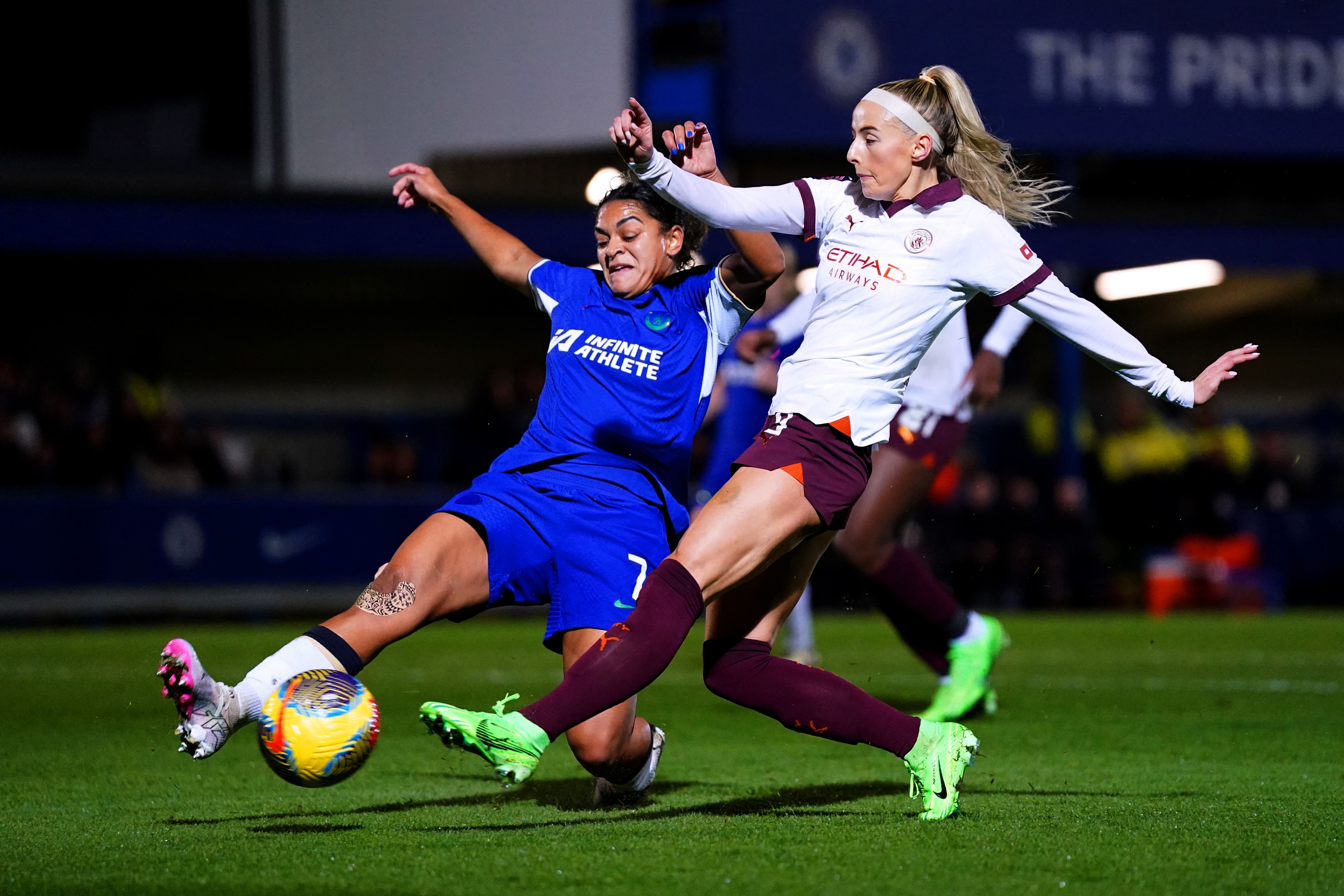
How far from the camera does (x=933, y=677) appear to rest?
28.2 ft

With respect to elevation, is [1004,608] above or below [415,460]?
below

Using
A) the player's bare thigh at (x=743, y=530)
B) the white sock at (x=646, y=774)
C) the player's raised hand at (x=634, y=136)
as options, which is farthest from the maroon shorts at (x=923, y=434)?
the player's raised hand at (x=634, y=136)

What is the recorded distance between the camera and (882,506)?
264 inches

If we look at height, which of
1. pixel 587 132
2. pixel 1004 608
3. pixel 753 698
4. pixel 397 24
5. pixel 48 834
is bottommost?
pixel 1004 608

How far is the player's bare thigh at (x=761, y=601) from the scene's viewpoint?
4.42 metres

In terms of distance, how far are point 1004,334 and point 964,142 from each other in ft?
9.00

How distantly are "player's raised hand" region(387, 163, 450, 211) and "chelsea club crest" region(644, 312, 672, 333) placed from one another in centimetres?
81

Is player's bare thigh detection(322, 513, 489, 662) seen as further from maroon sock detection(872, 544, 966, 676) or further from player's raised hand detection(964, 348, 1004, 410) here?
player's raised hand detection(964, 348, 1004, 410)

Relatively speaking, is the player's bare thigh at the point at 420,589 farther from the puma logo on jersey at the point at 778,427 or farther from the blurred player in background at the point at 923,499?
the blurred player in background at the point at 923,499

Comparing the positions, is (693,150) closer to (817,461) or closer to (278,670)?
(817,461)

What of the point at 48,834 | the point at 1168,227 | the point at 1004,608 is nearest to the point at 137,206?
the point at 1004,608

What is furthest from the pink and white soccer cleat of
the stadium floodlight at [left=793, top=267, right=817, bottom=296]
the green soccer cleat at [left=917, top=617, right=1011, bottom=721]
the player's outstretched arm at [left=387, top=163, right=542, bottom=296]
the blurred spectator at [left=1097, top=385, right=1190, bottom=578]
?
the blurred spectator at [left=1097, top=385, right=1190, bottom=578]

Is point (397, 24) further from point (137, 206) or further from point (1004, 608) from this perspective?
point (1004, 608)

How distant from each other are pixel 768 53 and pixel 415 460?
557cm
